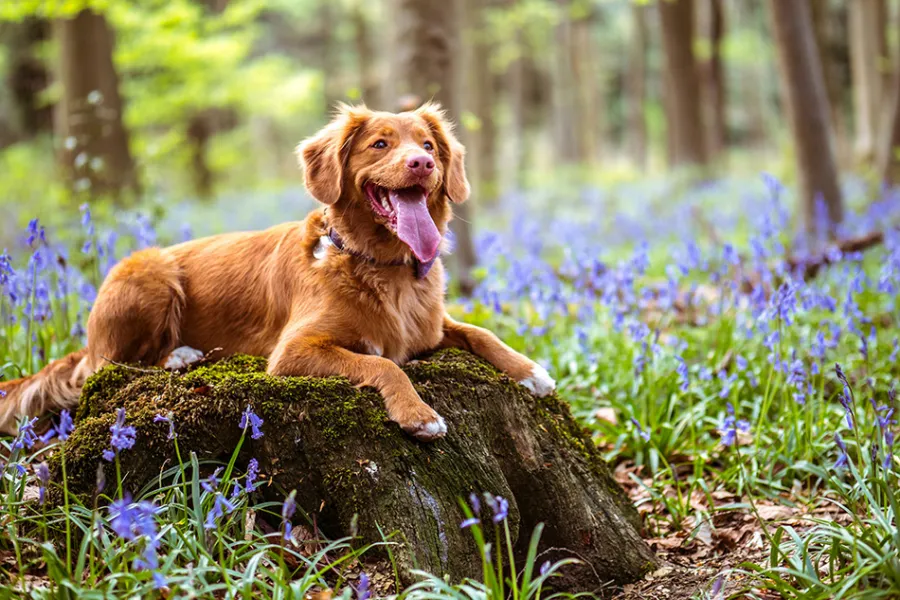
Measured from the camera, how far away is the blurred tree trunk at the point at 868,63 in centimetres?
1484

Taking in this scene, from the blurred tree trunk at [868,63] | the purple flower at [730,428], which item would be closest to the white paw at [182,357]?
the purple flower at [730,428]

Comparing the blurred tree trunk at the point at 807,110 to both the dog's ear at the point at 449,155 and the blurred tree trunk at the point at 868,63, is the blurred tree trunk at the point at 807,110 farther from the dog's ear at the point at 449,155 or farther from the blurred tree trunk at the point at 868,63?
the blurred tree trunk at the point at 868,63

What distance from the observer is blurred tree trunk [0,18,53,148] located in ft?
58.6

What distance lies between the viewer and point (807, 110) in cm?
782

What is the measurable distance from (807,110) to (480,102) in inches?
394

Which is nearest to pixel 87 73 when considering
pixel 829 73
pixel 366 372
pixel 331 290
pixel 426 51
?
pixel 426 51

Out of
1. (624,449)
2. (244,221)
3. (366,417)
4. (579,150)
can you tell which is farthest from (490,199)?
(366,417)

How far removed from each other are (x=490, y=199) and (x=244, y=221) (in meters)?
6.74

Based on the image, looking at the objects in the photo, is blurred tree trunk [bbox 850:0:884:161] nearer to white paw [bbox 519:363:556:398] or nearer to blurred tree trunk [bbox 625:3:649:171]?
blurred tree trunk [bbox 625:3:649:171]

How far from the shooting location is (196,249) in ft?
13.1

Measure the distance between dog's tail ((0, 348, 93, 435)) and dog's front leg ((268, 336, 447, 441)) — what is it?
3.53 ft

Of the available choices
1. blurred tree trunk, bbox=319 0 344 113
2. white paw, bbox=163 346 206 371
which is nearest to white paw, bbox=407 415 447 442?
white paw, bbox=163 346 206 371

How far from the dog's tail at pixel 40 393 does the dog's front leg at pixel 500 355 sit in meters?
1.72

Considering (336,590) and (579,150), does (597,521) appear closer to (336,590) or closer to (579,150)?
(336,590)
